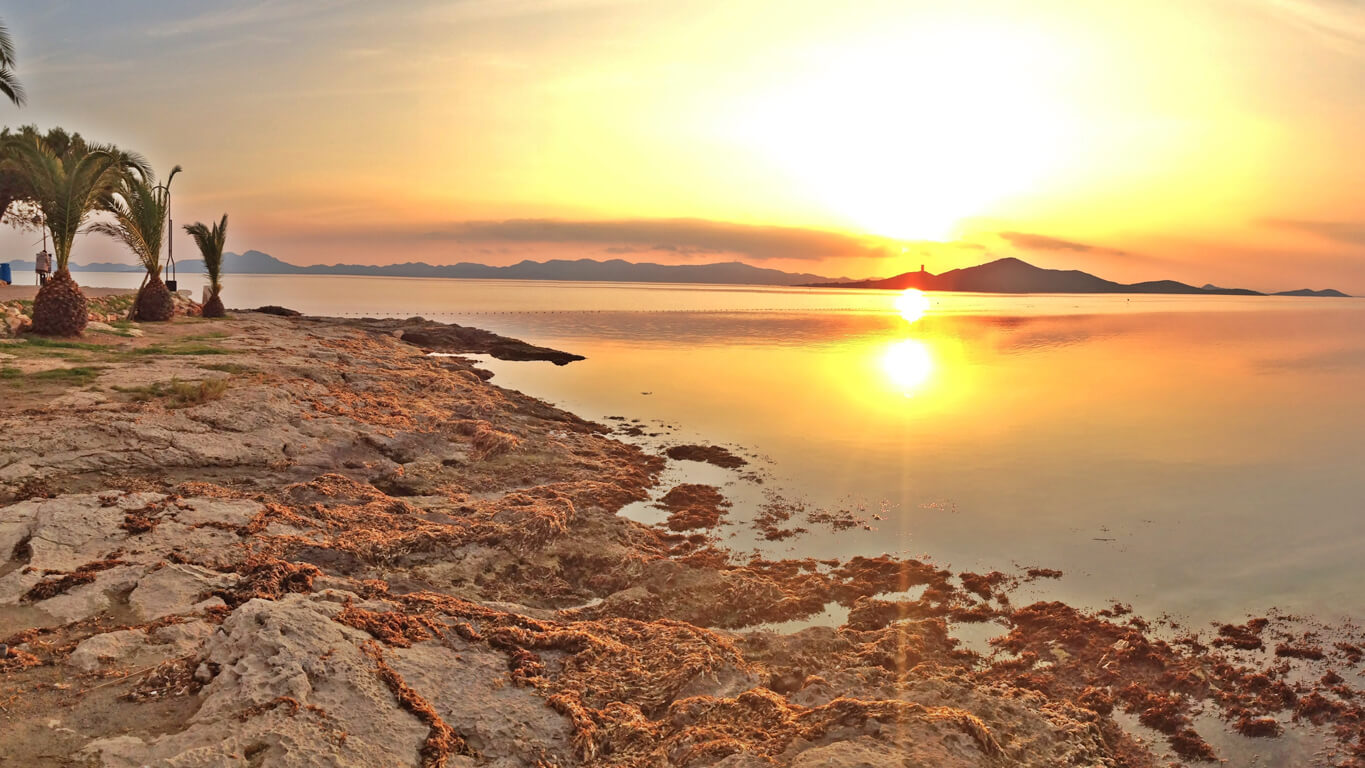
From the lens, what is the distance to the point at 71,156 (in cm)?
2472

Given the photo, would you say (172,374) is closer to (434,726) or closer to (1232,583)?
(434,726)

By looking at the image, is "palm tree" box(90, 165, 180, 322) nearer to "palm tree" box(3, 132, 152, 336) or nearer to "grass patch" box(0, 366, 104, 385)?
"palm tree" box(3, 132, 152, 336)

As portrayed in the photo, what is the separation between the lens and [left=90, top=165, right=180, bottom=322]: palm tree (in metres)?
30.4

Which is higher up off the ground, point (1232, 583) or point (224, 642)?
point (224, 642)

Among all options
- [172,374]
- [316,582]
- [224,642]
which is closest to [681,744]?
[224,642]

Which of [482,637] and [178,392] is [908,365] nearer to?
[178,392]

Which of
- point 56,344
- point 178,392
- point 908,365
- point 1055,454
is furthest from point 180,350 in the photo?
point 908,365

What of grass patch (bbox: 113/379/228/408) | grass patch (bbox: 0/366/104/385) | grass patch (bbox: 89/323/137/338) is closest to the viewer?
grass patch (bbox: 113/379/228/408)

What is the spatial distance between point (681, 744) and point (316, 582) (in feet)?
15.5

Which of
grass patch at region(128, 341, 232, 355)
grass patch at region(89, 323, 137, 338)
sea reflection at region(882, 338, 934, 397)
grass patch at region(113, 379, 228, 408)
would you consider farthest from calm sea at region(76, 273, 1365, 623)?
grass patch at region(89, 323, 137, 338)

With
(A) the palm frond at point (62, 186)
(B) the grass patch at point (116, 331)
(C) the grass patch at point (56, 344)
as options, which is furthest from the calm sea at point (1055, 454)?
(A) the palm frond at point (62, 186)

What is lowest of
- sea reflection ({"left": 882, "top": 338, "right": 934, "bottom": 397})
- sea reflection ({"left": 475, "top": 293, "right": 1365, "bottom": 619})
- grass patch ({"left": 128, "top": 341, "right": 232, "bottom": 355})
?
sea reflection ({"left": 475, "top": 293, "right": 1365, "bottom": 619})

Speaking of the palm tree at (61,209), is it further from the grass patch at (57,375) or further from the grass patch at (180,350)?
the grass patch at (57,375)

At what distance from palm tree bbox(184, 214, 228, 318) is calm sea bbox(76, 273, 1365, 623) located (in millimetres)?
15404
